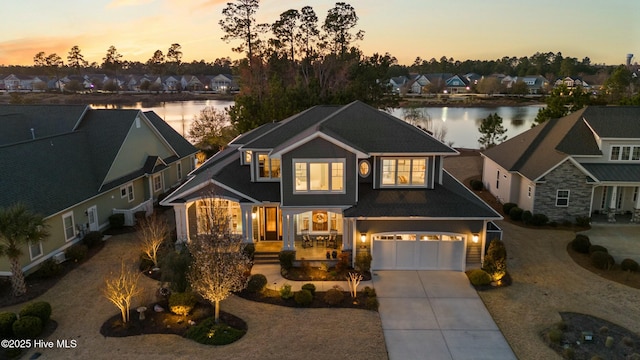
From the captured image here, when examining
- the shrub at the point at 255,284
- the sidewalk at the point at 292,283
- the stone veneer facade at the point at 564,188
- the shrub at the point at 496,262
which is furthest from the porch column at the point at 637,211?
the shrub at the point at 255,284

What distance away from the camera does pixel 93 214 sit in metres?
22.3

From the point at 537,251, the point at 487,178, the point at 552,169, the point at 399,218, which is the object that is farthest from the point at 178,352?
the point at 487,178

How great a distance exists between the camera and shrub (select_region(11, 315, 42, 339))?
13.0m

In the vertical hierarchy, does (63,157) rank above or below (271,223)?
above

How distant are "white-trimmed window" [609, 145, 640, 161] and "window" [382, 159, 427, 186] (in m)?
13.8

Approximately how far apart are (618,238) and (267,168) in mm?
18720

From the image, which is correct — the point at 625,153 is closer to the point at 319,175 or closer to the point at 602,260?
the point at 602,260

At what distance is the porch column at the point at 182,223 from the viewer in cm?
2044

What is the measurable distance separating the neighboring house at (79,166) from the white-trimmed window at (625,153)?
28326 mm

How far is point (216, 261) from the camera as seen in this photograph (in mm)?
13734

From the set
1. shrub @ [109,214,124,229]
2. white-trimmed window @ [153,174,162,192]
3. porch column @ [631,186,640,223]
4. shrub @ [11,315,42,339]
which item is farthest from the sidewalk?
porch column @ [631,186,640,223]

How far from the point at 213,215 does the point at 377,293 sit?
7051 millimetres

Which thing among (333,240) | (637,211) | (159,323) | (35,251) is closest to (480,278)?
(333,240)

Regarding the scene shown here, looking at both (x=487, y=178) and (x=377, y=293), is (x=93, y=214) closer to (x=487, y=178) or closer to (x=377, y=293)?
(x=377, y=293)
